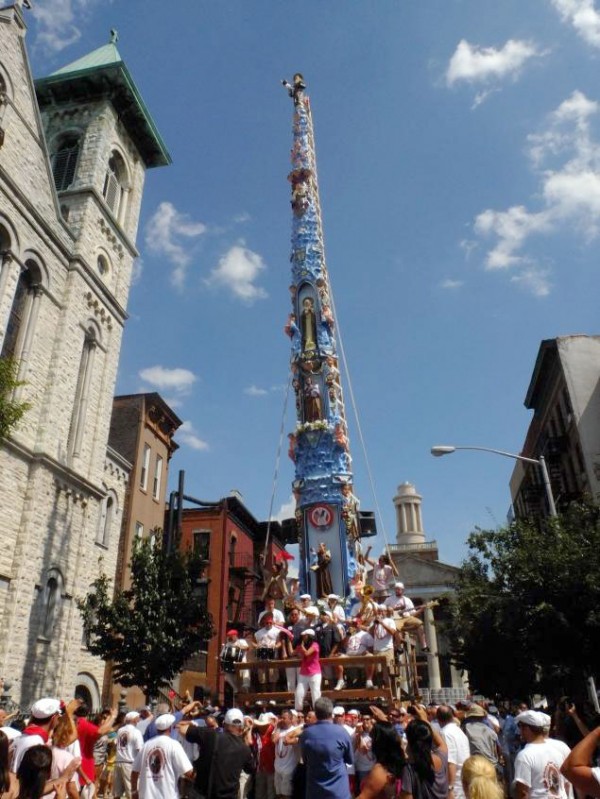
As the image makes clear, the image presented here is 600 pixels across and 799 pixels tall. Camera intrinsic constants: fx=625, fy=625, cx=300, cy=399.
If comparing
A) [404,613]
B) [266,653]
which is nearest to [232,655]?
[266,653]

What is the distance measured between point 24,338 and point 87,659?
11.7m

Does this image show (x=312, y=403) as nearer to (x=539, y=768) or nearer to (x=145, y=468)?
(x=145, y=468)

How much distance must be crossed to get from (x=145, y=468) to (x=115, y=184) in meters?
14.2

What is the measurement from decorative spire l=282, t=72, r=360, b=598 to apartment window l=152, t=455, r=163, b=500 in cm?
1279

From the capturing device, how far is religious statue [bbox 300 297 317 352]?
24109mm

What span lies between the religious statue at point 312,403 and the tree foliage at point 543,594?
25.2ft

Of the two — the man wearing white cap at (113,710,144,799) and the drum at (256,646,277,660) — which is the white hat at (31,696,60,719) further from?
the drum at (256,646,277,660)

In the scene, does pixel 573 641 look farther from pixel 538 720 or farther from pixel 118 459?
pixel 118 459

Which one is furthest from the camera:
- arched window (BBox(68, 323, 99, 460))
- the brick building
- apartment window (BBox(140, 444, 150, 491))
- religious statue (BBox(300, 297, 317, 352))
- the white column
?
A: the white column

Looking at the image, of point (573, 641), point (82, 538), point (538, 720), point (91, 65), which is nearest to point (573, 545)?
point (573, 641)

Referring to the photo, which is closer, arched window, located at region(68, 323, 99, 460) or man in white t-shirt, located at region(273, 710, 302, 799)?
man in white t-shirt, located at region(273, 710, 302, 799)

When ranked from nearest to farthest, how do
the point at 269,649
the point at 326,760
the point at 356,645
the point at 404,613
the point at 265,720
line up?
the point at 326,760, the point at 265,720, the point at 356,645, the point at 269,649, the point at 404,613

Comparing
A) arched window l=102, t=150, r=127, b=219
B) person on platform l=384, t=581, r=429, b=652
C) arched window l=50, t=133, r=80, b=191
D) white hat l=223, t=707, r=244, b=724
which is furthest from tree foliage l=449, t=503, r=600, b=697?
arched window l=50, t=133, r=80, b=191

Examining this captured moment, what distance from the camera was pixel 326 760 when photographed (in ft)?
19.3
